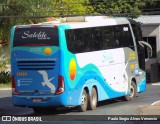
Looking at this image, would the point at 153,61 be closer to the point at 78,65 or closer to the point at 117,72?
the point at 117,72

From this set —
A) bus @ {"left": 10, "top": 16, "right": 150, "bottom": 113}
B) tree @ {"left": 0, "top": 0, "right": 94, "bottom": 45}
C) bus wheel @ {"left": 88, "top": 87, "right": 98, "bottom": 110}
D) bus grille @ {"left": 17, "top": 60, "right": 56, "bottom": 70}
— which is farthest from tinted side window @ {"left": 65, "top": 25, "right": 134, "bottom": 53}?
tree @ {"left": 0, "top": 0, "right": 94, "bottom": 45}

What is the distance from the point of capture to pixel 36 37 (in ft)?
60.2

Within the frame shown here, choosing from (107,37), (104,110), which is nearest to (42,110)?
(104,110)

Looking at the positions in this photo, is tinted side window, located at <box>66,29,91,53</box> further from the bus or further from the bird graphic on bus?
the bird graphic on bus

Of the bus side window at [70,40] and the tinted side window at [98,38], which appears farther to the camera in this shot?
the tinted side window at [98,38]

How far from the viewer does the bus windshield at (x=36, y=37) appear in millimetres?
18219

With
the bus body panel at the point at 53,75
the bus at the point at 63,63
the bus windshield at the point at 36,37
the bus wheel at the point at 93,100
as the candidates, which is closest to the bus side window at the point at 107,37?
the bus at the point at 63,63

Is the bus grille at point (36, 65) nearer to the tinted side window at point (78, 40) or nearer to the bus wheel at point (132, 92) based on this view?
the tinted side window at point (78, 40)

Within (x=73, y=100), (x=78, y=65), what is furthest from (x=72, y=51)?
(x=73, y=100)

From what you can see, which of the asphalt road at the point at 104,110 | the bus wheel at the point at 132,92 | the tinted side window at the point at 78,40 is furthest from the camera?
the bus wheel at the point at 132,92

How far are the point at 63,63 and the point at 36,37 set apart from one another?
1449 mm

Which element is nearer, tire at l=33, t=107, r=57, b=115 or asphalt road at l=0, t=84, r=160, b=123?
asphalt road at l=0, t=84, r=160, b=123

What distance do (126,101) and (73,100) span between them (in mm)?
5269

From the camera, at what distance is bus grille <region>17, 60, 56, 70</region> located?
18.1 meters
